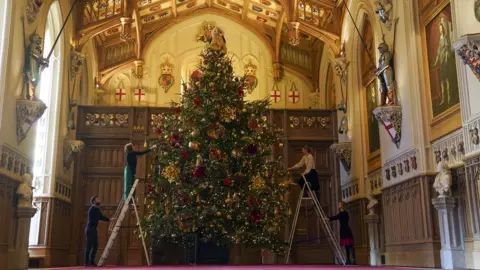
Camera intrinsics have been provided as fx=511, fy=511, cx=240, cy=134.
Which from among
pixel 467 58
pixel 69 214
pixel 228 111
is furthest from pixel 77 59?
pixel 467 58

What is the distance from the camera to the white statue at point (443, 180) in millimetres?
9109

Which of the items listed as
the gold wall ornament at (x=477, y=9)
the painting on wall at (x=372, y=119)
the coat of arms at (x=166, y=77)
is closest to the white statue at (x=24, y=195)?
the painting on wall at (x=372, y=119)

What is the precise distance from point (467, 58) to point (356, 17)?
23.5 ft

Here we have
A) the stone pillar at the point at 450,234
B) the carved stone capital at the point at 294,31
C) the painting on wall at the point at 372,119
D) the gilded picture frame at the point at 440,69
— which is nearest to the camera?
the stone pillar at the point at 450,234

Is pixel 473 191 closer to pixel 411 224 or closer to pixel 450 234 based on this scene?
pixel 450 234

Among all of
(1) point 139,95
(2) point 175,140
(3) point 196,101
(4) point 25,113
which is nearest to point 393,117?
(3) point 196,101

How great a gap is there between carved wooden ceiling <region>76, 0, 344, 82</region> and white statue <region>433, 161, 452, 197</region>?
7424mm

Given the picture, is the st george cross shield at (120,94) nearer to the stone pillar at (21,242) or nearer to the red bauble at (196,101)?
the red bauble at (196,101)

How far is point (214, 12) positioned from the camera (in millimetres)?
20094

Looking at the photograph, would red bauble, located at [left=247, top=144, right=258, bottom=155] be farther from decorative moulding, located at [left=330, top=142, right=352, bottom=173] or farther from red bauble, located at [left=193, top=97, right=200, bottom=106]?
decorative moulding, located at [left=330, top=142, right=352, bottom=173]

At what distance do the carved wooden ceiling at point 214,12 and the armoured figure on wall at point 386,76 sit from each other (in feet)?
13.8

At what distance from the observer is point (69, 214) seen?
48.2 ft

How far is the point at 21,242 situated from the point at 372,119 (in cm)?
910

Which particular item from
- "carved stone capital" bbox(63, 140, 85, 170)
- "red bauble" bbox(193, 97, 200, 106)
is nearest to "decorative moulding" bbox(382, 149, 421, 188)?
"red bauble" bbox(193, 97, 200, 106)
